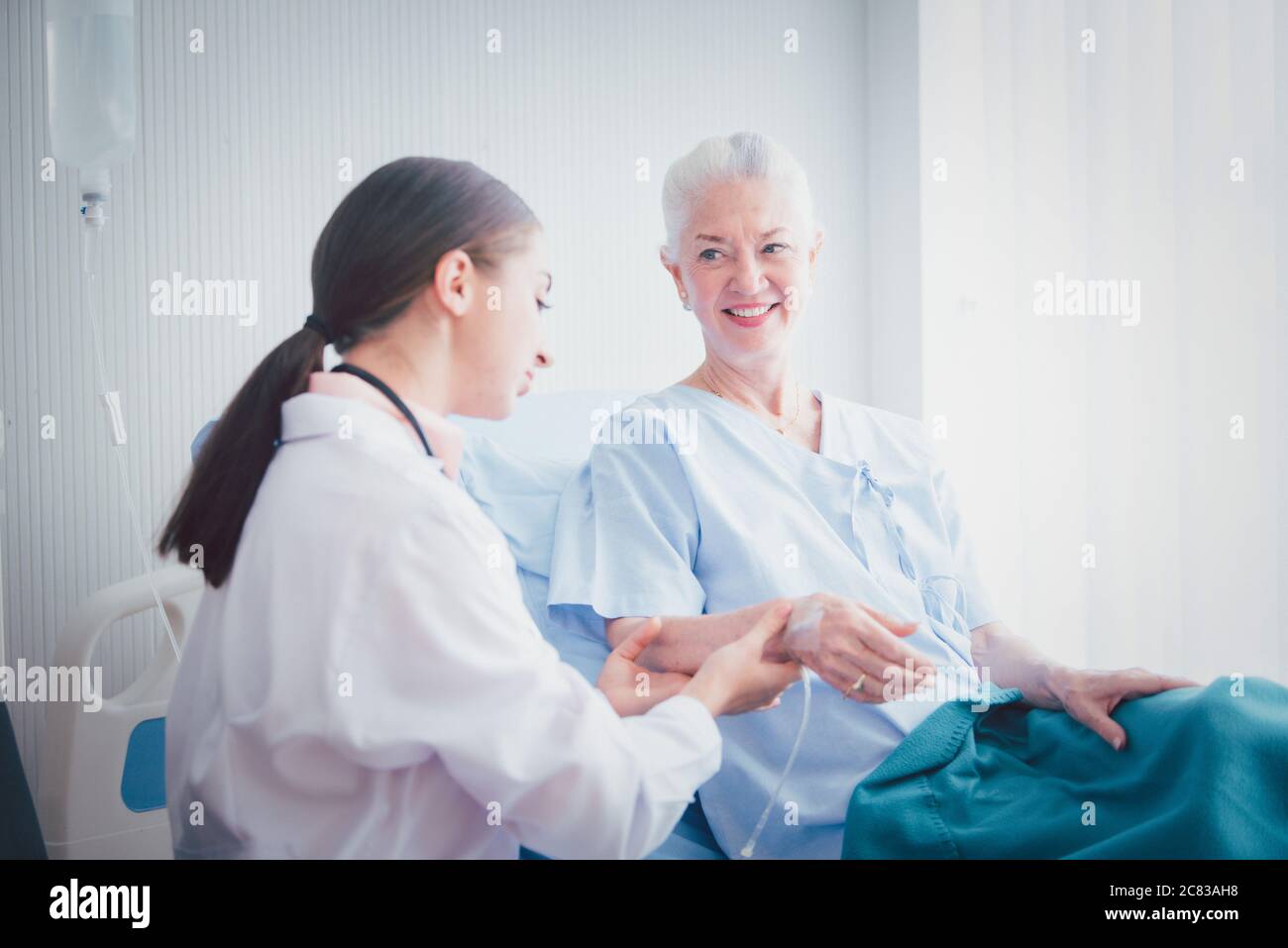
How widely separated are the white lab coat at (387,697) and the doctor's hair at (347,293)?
0.12 ft

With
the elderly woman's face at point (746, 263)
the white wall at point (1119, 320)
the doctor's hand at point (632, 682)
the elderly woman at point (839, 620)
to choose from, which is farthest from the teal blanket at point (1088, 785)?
the white wall at point (1119, 320)

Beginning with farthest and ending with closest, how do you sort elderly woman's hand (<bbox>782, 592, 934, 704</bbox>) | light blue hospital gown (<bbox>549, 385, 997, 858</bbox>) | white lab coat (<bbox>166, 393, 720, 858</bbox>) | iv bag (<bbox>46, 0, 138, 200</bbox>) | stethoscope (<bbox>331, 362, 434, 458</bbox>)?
iv bag (<bbox>46, 0, 138, 200</bbox>) → light blue hospital gown (<bbox>549, 385, 997, 858</bbox>) → elderly woman's hand (<bbox>782, 592, 934, 704</bbox>) → stethoscope (<bbox>331, 362, 434, 458</bbox>) → white lab coat (<bbox>166, 393, 720, 858</bbox>)

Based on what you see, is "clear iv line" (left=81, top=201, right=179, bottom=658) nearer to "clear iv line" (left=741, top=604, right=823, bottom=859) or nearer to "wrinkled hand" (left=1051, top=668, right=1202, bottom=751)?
"clear iv line" (left=741, top=604, right=823, bottom=859)

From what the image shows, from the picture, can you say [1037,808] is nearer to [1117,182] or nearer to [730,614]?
[730,614]

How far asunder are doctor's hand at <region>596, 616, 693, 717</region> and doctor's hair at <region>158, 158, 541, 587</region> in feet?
1.32

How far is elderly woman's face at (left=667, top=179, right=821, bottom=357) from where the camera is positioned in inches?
51.4

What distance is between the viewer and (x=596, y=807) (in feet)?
2.47

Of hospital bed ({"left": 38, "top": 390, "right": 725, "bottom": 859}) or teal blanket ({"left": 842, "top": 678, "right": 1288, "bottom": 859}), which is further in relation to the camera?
hospital bed ({"left": 38, "top": 390, "right": 725, "bottom": 859})

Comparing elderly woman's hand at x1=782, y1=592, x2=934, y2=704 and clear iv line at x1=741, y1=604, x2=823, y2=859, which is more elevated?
elderly woman's hand at x1=782, y1=592, x2=934, y2=704

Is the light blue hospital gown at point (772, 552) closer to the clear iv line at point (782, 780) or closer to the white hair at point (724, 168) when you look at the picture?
the clear iv line at point (782, 780)

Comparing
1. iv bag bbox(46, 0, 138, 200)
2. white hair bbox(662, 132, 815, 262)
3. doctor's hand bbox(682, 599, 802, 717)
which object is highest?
iv bag bbox(46, 0, 138, 200)

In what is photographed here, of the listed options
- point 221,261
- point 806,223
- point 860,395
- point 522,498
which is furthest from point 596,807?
point 860,395

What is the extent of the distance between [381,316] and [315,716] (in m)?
0.31

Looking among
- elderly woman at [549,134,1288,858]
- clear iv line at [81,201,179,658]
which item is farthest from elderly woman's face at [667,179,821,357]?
clear iv line at [81,201,179,658]
